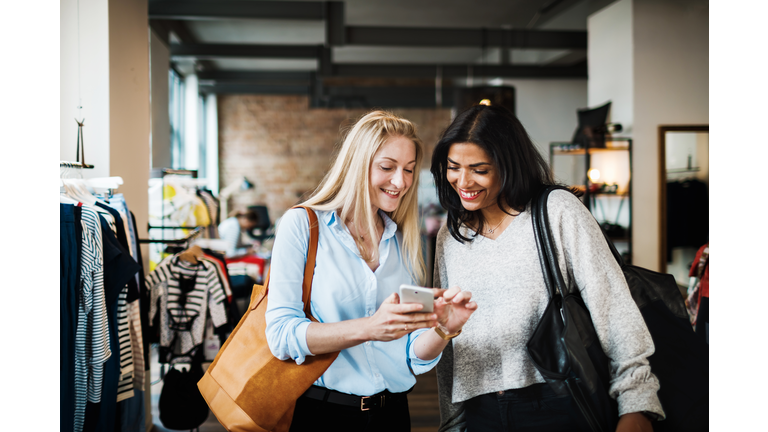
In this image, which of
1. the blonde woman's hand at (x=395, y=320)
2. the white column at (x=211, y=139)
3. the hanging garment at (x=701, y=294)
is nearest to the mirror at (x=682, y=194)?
the hanging garment at (x=701, y=294)

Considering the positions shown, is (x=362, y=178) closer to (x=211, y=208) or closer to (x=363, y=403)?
(x=363, y=403)

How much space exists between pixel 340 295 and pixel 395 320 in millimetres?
266

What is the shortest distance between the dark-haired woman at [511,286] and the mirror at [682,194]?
370 cm

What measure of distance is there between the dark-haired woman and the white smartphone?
34cm

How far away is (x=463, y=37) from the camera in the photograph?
589 cm

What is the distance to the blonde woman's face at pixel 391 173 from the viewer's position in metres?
1.32

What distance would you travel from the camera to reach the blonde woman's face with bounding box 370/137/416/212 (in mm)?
1321

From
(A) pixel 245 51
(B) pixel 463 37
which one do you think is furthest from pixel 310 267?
(A) pixel 245 51

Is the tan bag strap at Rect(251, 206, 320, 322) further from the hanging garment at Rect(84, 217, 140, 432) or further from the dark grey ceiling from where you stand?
the dark grey ceiling

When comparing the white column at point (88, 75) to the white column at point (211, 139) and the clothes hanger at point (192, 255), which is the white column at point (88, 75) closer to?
the clothes hanger at point (192, 255)
